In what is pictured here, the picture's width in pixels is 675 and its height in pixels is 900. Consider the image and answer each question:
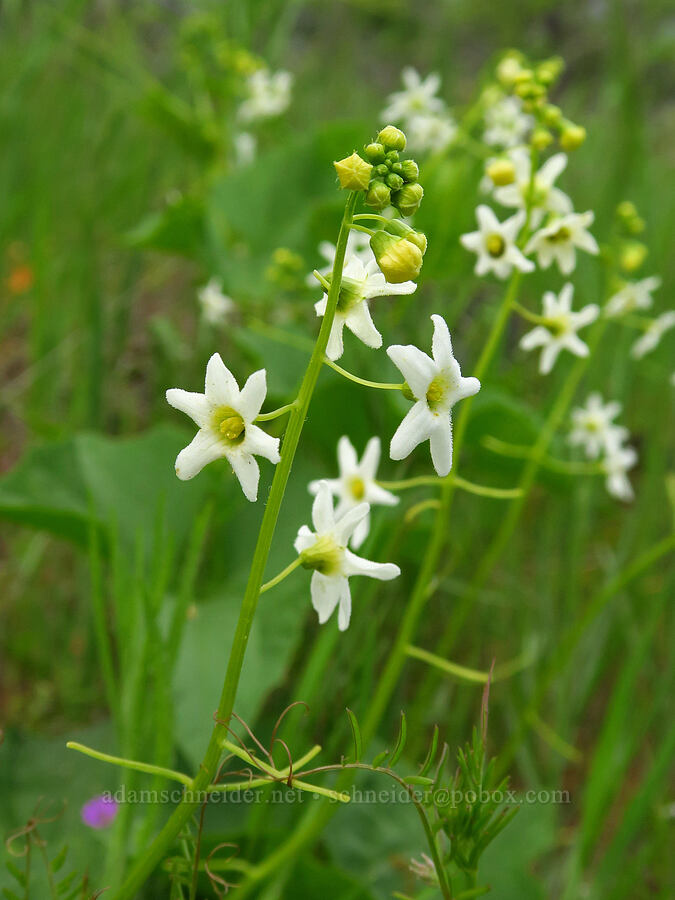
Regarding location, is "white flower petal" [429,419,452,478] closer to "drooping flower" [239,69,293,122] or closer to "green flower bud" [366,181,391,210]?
"green flower bud" [366,181,391,210]

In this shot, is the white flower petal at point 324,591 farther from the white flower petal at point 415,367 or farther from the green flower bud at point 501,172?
the green flower bud at point 501,172

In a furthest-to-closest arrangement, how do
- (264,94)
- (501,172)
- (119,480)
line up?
(264,94) → (119,480) → (501,172)

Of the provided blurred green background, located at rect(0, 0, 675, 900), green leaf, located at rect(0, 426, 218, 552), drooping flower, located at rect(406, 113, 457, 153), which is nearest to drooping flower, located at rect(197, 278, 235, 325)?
blurred green background, located at rect(0, 0, 675, 900)

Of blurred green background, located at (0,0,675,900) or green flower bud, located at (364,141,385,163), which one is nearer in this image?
green flower bud, located at (364,141,385,163)

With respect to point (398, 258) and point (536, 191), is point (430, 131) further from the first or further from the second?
point (398, 258)

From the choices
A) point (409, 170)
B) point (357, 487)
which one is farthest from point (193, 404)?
point (357, 487)

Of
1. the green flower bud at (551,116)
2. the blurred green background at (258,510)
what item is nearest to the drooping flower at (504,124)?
the blurred green background at (258,510)
